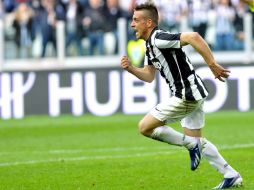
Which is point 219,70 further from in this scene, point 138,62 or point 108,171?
point 138,62

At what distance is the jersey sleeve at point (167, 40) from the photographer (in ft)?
30.0

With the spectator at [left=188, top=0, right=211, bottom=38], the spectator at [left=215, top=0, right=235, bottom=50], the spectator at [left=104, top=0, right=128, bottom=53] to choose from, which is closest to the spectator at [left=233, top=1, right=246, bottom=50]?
the spectator at [left=215, top=0, right=235, bottom=50]

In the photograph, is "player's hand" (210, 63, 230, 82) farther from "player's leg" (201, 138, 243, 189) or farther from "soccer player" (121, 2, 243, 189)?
"player's leg" (201, 138, 243, 189)

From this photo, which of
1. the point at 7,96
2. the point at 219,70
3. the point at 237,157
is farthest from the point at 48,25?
the point at 219,70

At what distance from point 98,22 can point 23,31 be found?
81.1 inches

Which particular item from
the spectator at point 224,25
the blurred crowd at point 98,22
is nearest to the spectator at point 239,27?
the blurred crowd at point 98,22

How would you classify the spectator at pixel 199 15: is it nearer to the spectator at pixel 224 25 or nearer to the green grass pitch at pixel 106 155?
the spectator at pixel 224 25

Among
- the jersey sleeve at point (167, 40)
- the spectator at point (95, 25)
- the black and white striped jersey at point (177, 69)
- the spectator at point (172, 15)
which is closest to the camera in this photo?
the jersey sleeve at point (167, 40)

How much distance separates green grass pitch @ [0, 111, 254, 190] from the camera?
34.4ft

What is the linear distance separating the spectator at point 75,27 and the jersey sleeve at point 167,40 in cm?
1441

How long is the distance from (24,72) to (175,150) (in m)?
9.02

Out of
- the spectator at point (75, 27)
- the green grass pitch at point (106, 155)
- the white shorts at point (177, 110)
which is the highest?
the white shorts at point (177, 110)

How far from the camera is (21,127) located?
65.9ft

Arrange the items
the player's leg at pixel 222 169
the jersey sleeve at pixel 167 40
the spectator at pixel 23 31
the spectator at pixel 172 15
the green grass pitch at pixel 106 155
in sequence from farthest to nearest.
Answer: the spectator at pixel 23 31 → the spectator at pixel 172 15 → the green grass pitch at pixel 106 155 → the player's leg at pixel 222 169 → the jersey sleeve at pixel 167 40
